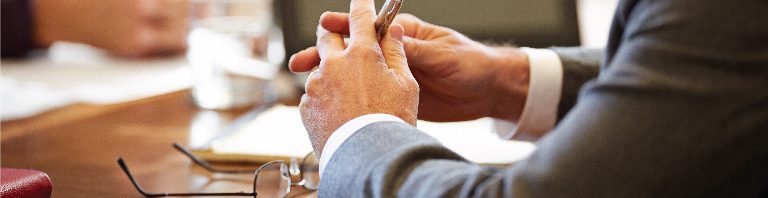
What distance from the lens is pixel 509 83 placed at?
98 centimetres

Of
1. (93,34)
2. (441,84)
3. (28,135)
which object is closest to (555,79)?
(441,84)

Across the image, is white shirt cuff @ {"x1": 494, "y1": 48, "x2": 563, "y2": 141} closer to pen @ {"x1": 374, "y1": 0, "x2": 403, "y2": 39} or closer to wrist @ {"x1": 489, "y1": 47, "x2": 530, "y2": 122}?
wrist @ {"x1": 489, "y1": 47, "x2": 530, "y2": 122}

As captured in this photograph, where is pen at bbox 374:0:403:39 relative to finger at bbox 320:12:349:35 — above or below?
above

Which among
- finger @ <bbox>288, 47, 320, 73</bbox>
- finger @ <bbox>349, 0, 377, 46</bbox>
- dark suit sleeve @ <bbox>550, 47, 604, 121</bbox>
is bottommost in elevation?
dark suit sleeve @ <bbox>550, 47, 604, 121</bbox>

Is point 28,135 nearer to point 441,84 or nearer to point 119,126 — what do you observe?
point 119,126

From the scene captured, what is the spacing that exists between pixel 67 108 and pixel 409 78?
80 centimetres

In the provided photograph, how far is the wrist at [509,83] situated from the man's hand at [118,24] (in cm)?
210

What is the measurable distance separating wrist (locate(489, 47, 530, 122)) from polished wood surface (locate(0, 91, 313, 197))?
332mm

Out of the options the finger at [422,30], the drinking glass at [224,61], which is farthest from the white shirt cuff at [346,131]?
the drinking glass at [224,61]

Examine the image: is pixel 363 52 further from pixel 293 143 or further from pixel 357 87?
pixel 293 143

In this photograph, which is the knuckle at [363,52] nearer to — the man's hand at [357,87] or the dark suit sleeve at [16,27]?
the man's hand at [357,87]

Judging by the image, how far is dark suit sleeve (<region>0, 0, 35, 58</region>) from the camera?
2.83 metres

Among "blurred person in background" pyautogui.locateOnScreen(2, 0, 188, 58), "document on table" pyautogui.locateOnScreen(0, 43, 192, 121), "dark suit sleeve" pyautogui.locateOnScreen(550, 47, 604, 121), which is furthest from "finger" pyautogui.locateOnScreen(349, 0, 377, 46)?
"blurred person in background" pyautogui.locateOnScreen(2, 0, 188, 58)

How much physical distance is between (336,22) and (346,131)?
0.20 meters
